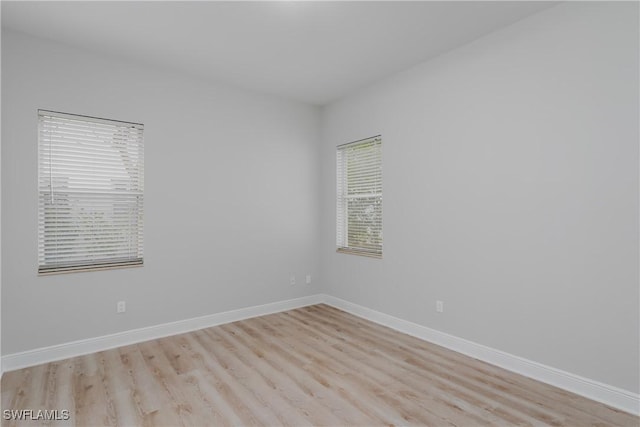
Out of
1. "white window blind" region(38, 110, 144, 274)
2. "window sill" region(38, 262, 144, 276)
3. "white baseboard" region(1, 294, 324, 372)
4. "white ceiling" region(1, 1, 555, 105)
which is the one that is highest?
"white ceiling" region(1, 1, 555, 105)

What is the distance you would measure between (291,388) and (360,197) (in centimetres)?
255

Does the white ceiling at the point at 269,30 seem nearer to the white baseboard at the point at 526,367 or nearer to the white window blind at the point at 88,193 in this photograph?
the white window blind at the point at 88,193

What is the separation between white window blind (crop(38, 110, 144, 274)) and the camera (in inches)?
122

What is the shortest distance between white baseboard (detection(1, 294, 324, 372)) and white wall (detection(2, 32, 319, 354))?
0.06m

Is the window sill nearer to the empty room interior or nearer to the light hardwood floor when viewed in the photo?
the empty room interior

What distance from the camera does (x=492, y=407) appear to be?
7.58 feet

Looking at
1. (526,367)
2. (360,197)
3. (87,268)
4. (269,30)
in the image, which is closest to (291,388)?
(526,367)

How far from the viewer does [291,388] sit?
2.59m

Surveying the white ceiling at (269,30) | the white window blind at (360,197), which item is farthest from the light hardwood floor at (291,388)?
the white ceiling at (269,30)

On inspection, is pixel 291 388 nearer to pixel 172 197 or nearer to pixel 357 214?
pixel 172 197

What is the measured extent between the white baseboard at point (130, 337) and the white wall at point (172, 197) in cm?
6

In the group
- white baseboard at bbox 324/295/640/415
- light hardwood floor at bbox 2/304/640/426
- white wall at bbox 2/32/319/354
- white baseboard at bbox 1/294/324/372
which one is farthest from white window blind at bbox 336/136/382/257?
light hardwood floor at bbox 2/304/640/426

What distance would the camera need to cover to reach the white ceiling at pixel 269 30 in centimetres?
260

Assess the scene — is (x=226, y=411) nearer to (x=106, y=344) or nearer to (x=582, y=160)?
(x=106, y=344)
